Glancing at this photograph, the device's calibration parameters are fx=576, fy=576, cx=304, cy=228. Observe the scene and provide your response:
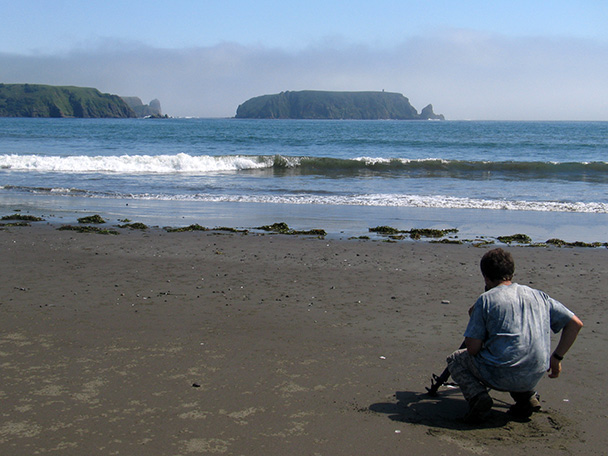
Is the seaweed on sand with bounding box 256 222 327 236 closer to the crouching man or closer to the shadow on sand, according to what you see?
the shadow on sand

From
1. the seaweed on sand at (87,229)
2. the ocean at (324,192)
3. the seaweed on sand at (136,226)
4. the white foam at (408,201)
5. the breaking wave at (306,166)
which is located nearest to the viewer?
the seaweed on sand at (87,229)

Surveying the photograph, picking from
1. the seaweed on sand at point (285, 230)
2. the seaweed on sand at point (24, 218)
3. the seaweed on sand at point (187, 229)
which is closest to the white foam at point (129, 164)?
the seaweed on sand at point (24, 218)

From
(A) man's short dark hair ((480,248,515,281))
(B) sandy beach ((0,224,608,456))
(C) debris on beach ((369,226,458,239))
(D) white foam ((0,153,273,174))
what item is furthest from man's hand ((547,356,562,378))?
(D) white foam ((0,153,273,174))

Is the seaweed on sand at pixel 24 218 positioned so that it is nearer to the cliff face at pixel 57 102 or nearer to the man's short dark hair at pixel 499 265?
the man's short dark hair at pixel 499 265

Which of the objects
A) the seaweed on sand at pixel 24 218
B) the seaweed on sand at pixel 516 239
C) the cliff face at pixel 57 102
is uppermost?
the cliff face at pixel 57 102

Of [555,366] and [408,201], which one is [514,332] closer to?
[555,366]

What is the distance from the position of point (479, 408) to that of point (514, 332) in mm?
521

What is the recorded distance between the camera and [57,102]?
146 m

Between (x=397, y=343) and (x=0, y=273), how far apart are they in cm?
520

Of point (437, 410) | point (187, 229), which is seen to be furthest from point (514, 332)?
point (187, 229)

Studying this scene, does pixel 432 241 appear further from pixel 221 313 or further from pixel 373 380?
pixel 373 380

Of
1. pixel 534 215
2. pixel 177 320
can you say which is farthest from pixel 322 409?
pixel 534 215

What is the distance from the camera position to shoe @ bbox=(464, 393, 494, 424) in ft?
11.7

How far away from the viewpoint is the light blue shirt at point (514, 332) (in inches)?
140
